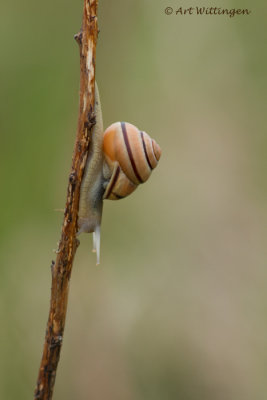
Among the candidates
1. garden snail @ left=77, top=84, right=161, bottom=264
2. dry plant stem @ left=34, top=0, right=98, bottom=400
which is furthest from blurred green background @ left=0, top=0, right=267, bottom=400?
dry plant stem @ left=34, top=0, right=98, bottom=400

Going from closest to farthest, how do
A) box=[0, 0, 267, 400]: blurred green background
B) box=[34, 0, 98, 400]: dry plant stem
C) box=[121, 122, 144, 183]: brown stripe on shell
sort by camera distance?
1. box=[34, 0, 98, 400]: dry plant stem
2. box=[121, 122, 144, 183]: brown stripe on shell
3. box=[0, 0, 267, 400]: blurred green background

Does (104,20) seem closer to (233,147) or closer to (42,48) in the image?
(42,48)

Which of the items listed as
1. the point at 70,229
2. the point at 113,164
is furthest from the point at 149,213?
the point at 70,229

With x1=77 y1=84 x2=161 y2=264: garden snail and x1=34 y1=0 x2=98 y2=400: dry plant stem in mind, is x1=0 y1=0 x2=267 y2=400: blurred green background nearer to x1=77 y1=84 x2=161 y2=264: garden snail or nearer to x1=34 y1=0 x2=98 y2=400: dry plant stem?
x1=77 y1=84 x2=161 y2=264: garden snail

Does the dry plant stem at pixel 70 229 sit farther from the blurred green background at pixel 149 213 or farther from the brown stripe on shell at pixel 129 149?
the blurred green background at pixel 149 213

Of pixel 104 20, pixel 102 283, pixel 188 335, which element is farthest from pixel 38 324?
pixel 104 20

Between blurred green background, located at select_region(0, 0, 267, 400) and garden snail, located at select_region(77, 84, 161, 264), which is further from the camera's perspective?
blurred green background, located at select_region(0, 0, 267, 400)

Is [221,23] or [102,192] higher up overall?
[221,23]

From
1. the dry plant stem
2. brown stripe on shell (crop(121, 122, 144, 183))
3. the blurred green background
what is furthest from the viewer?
the blurred green background
